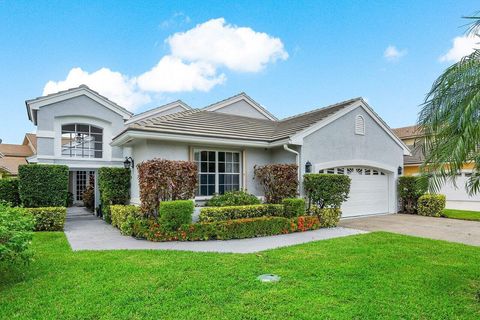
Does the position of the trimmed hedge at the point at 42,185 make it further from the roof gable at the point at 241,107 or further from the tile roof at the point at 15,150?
the tile roof at the point at 15,150

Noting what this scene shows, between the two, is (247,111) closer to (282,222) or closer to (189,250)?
(282,222)

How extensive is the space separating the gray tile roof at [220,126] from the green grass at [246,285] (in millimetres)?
5531

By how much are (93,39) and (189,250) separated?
1293 cm

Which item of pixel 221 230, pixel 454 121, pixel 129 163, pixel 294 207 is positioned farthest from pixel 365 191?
pixel 129 163

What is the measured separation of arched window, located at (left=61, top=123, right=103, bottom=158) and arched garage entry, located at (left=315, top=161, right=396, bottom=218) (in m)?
13.3

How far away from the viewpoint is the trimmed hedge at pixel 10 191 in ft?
42.4

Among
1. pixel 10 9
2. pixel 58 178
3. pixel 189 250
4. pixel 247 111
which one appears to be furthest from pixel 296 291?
pixel 247 111

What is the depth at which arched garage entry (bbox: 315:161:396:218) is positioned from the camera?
15438mm

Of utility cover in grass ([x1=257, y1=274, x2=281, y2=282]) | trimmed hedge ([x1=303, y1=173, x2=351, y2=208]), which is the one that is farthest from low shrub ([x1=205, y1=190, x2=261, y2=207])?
utility cover in grass ([x1=257, y1=274, x2=281, y2=282])

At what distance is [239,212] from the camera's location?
11344 mm

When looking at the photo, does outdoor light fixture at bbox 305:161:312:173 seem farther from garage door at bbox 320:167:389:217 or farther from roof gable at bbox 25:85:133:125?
roof gable at bbox 25:85:133:125

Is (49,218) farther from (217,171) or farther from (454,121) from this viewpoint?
(454,121)

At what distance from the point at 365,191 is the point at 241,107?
1124 cm

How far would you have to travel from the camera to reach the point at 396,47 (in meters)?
15.9
